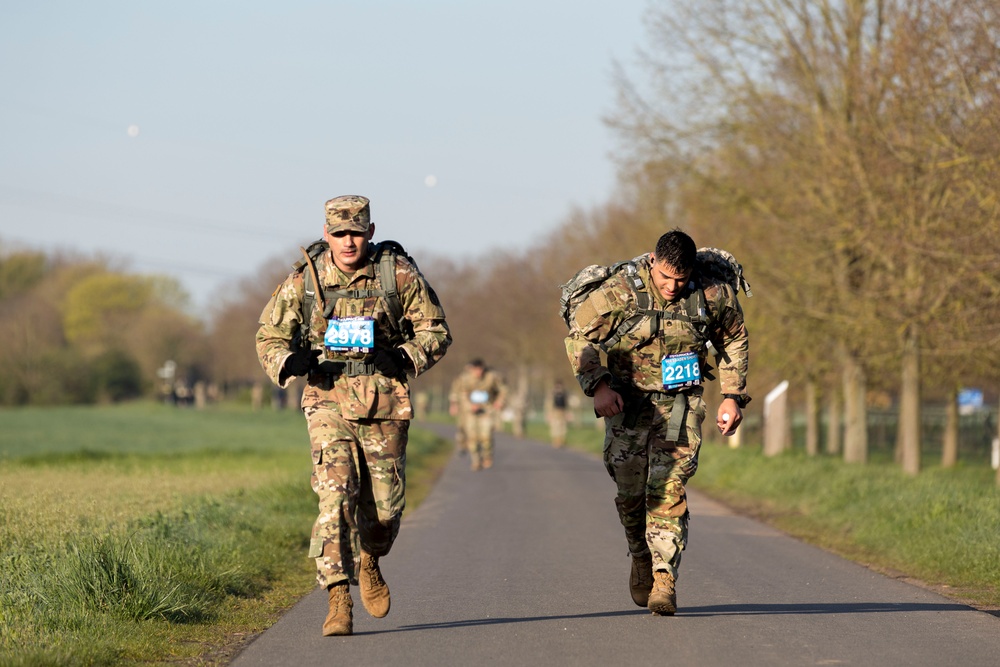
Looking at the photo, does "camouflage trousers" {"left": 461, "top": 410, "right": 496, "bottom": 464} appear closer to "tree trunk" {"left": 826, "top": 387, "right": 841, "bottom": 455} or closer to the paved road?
"tree trunk" {"left": 826, "top": 387, "right": 841, "bottom": 455}

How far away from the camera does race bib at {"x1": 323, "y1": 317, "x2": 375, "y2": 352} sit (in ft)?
23.9

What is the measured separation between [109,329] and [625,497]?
98.7 metres

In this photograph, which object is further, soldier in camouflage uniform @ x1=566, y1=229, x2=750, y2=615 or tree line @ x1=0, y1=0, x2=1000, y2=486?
tree line @ x1=0, y1=0, x2=1000, y2=486

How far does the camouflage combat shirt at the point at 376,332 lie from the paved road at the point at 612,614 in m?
1.15

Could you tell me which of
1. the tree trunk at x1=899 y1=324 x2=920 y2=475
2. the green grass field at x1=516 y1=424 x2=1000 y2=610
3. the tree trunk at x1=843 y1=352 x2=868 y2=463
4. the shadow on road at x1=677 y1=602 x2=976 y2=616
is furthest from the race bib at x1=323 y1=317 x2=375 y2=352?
the tree trunk at x1=843 y1=352 x2=868 y2=463

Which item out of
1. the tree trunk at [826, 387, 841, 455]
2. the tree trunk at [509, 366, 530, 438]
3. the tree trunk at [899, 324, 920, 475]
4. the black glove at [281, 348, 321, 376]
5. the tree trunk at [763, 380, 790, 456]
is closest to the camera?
the black glove at [281, 348, 321, 376]

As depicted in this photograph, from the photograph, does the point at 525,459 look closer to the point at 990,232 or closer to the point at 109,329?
the point at 990,232

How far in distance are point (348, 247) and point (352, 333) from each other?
0.43 meters

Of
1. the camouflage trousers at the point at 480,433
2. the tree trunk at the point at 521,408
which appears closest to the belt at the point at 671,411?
the camouflage trousers at the point at 480,433

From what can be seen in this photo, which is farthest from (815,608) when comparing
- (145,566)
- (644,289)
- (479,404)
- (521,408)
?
(521,408)

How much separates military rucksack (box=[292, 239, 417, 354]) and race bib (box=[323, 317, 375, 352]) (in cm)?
10

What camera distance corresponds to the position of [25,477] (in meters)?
18.1

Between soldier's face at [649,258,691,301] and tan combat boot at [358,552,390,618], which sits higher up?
soldier's face at [649,258,691,301]

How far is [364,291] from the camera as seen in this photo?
7.39m
